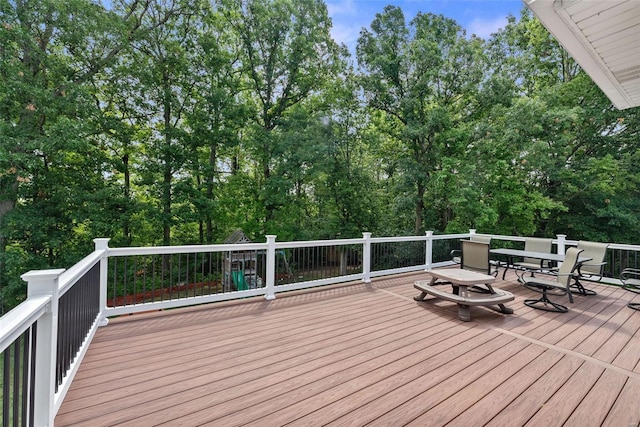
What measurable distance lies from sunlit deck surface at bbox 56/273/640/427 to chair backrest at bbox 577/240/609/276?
1096 mm

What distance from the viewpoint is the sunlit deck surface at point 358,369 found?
1902 mm

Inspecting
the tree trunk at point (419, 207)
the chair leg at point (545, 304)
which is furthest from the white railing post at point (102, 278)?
the tree trunk at point (419, 207)

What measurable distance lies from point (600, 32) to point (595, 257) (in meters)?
4.41

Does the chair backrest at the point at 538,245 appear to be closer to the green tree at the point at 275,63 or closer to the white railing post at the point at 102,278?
the white railing post at the point at 102,278

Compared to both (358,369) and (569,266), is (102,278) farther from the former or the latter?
(569,266)

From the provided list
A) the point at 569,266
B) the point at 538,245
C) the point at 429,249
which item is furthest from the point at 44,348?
the point at 538,245

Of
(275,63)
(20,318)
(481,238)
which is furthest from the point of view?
(275,63)

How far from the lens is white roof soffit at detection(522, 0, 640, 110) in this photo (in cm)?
211

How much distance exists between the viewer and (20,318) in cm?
118

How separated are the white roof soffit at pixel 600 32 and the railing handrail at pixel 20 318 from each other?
365cm

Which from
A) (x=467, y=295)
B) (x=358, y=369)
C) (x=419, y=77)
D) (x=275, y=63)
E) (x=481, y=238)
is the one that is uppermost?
(x=275, y=63)

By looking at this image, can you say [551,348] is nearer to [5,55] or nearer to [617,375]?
[617,375]

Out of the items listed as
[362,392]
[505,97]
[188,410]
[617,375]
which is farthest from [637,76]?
[505,97]

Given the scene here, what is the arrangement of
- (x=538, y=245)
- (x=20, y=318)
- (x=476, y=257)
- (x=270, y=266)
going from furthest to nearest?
(x=538, y=245), (x=476, y=257), (x=270, y=266), (x=20, y=318)
